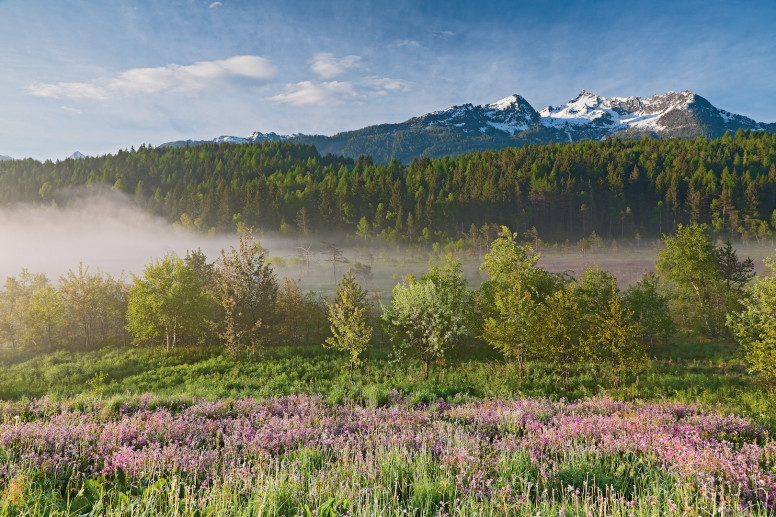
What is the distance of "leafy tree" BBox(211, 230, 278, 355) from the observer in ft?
103

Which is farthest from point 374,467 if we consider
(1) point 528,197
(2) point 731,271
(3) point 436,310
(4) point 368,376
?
(1) point 528,197

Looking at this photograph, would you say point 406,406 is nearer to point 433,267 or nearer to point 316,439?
point 316,439

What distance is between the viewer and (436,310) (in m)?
27.0

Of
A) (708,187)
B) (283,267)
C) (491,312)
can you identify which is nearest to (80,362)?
(491,312)

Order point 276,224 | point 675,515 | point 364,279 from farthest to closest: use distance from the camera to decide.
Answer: point 276,224, point 364,279, point 675,515

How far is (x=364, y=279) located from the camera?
79.2 meters

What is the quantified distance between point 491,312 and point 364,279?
162 ft

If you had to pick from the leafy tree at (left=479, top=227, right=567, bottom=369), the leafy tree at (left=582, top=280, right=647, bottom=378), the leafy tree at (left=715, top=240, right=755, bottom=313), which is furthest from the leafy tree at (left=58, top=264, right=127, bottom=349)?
the leafy tree at (left=715, top=240, right=755, bottom=313)

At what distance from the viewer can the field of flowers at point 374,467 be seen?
184 inches

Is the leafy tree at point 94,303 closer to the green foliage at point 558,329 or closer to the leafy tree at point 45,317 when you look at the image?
the leafy tree at point 45,317

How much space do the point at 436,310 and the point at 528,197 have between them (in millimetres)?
118371

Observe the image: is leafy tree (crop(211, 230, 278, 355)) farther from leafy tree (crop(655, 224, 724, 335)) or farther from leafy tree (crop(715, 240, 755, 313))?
leafy tree (crop(715, 240, 755, 313))

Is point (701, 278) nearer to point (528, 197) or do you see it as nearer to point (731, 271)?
point (731, 271)

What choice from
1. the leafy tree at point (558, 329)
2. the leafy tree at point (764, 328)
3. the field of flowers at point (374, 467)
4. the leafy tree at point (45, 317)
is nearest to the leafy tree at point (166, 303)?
the leafy tree at point (45, 317)
